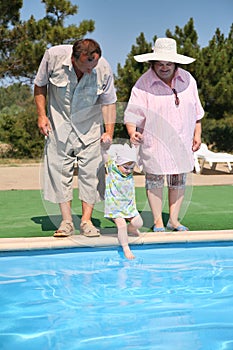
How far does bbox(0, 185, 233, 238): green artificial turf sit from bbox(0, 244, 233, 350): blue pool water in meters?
0.66

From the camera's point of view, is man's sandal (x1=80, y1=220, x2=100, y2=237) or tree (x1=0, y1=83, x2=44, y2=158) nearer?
man's sandal (x1=80, y1=220, x2=100, y2=237)

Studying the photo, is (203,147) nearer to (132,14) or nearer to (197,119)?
(197,119)

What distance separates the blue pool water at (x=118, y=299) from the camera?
333 cm

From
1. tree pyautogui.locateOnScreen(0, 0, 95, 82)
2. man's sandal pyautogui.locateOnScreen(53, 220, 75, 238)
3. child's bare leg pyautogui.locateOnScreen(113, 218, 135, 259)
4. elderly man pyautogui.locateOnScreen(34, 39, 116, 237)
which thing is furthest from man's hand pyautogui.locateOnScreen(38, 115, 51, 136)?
tree pyautogui.locateOnScreen(0, 0, 95, 82)

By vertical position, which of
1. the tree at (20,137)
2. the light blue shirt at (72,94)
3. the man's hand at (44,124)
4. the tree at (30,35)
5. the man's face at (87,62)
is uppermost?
the tree at (30,35)

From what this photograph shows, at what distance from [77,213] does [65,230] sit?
4.12 ft

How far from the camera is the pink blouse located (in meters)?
5.41

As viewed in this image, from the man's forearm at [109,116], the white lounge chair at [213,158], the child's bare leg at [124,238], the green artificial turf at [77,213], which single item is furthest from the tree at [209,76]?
the child's bare leg at [124,238]

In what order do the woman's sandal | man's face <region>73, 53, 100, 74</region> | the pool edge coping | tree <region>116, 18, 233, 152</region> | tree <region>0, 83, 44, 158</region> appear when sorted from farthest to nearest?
tree <region>0, 83, 44, 158</region>
tree <region>116, 18, 233, 152</region>
the woman's sandal
man's face <region>73, 53, 100, 74</region>
the pool edge coping

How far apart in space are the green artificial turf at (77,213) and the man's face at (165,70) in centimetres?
112

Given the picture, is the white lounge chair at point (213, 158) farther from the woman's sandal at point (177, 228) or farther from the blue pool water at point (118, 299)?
the blue pool water at point (118, 299)

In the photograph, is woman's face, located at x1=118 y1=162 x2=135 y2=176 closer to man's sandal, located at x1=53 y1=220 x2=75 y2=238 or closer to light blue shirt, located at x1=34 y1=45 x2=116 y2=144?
light blue shirt, located at x1=34 y1=45 x2=116 y2=144

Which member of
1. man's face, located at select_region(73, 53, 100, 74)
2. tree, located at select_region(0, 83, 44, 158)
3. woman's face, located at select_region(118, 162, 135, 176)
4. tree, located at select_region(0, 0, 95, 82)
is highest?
tree, located at select_region(0, 0, 95, 82)

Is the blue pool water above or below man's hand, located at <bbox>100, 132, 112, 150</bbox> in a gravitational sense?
below
